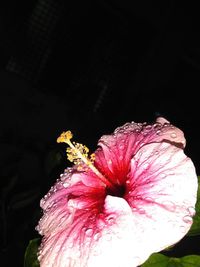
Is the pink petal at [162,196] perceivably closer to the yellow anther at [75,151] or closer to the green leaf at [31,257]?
the yellow anther at [75,151]

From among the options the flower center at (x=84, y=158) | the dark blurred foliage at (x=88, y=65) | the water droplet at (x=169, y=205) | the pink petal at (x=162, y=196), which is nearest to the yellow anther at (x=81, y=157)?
the flower center at (x=84, y=158)

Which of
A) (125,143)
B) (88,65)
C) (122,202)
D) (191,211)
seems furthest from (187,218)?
(88,65)

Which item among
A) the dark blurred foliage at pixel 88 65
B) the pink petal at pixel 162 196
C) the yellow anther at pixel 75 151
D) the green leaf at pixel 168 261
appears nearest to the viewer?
the pink petal at pixel 162 196

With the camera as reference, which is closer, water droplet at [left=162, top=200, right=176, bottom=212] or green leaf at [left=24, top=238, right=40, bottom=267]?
water droplet at [left=162, top=200, right=176, bottom=212]

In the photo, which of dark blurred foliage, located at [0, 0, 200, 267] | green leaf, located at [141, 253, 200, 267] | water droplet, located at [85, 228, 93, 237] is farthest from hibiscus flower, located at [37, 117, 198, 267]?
dark blurred foliage, located at [0, 0, 200, 267]

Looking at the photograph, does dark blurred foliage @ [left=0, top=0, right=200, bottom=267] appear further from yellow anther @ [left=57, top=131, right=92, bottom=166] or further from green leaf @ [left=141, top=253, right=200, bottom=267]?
green leaf @ [left=141, top=253, right=200, bottom=267]

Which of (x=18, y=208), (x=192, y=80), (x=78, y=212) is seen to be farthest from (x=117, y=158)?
(x=192, y=80)

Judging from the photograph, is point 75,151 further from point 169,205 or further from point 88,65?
point 88,65
